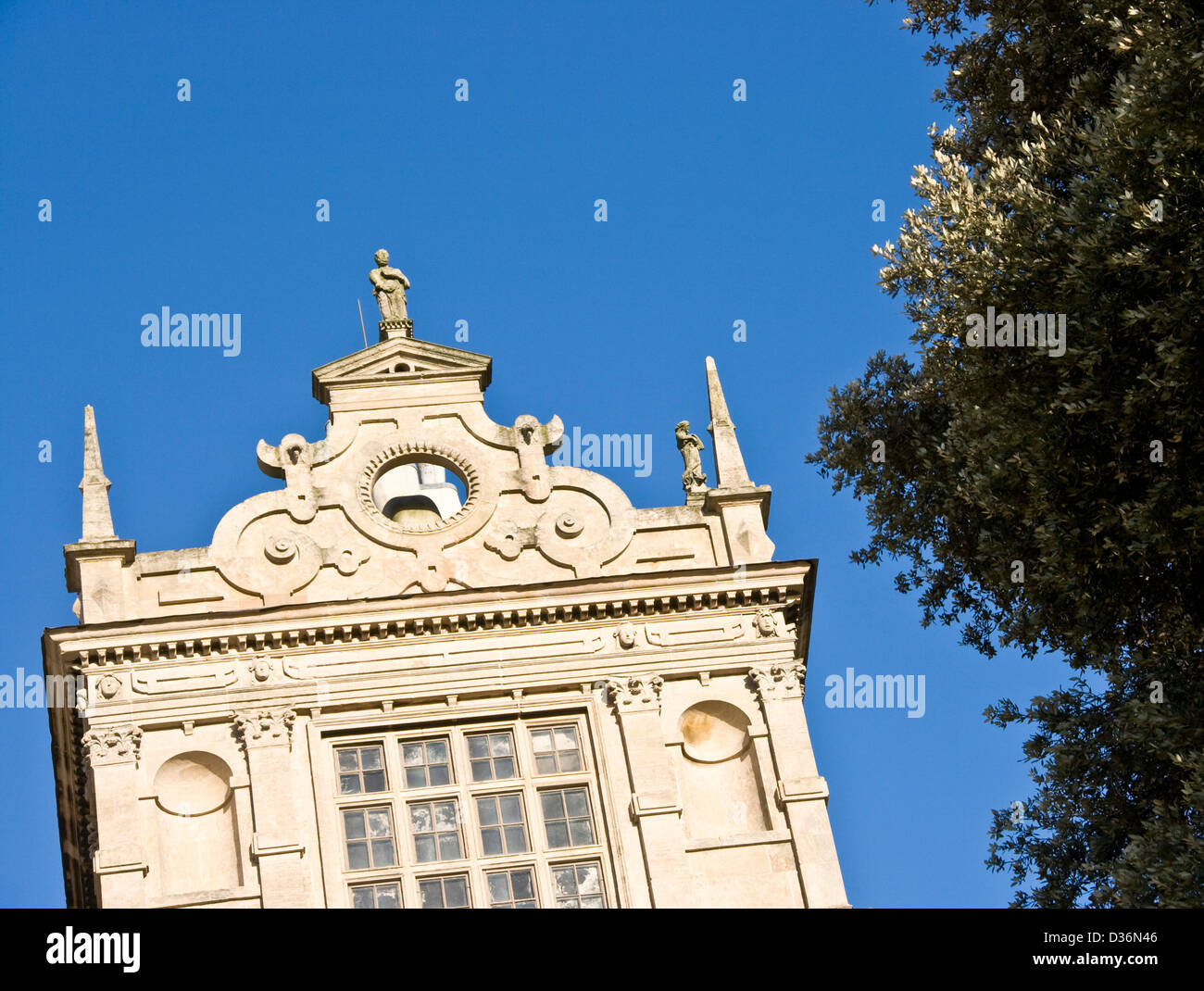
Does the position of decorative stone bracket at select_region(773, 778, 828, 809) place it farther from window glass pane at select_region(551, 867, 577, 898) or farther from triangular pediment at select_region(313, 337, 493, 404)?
triangular pediment at select_region(313, 337, 493, 404)

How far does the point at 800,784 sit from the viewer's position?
78.5 ft

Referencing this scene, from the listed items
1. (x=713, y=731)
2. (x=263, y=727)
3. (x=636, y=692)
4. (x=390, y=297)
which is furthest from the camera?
(x=390, y=297)

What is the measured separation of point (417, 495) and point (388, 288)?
3.35 metres

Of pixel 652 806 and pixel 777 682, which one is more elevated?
pixel 777 682

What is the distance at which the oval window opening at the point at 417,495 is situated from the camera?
1134 inches

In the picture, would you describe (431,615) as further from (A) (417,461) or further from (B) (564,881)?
(B) (564,881)

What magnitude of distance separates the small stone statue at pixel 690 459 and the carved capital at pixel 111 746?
857 centimetres

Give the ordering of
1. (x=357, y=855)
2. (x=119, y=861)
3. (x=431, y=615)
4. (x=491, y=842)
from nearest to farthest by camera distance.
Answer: (x=119, y=861), (x=357, y=855), (x=491, y=842), (x=431, y=615)

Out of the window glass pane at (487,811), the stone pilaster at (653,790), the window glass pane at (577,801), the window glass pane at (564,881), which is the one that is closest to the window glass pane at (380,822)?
the window glass pane at (487,811)

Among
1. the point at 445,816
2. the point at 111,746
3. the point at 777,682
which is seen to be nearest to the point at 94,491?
the point at 111,746

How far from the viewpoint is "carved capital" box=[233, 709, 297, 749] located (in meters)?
23.7

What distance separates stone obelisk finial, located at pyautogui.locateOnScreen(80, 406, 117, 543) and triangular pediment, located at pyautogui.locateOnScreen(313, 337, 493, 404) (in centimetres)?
333

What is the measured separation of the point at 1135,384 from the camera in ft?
55.3
